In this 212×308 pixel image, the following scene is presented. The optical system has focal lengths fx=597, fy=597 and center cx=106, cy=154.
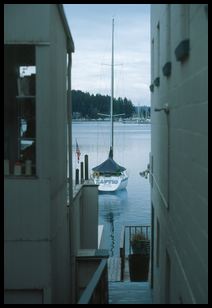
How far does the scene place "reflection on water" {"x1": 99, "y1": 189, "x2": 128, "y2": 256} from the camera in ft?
105

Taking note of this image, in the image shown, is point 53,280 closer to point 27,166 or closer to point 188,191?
point 27,166

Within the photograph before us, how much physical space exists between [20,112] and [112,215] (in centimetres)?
3700

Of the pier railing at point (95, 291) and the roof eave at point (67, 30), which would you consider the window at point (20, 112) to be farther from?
the pier railing at point (95, 291)

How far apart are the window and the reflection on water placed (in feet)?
65.6

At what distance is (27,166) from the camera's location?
795cm

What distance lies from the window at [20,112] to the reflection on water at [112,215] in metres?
20.0

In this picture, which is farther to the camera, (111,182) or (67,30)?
(111,182)

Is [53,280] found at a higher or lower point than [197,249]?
lower

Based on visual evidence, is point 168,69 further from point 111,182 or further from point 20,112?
point 111,182

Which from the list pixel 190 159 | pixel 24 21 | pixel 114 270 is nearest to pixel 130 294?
pixel 114 270

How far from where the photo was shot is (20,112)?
8281 mm

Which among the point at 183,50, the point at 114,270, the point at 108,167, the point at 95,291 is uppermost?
the point at 183,50
